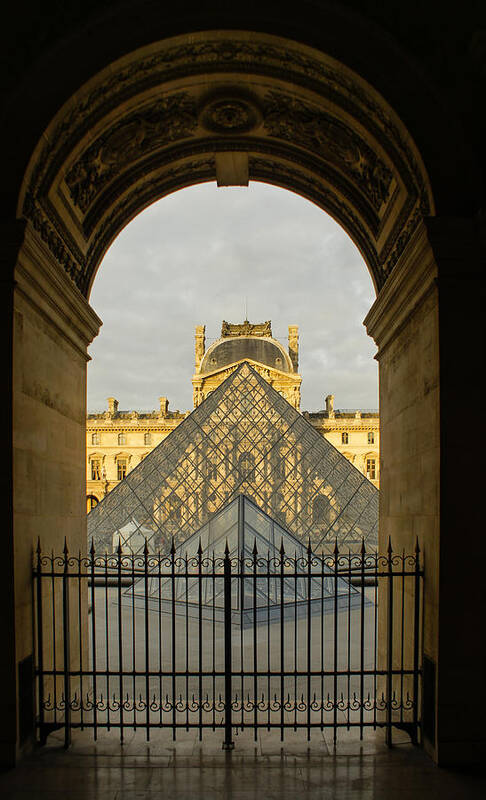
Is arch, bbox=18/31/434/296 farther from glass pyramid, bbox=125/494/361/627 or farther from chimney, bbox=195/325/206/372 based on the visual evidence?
chimney, bbox=195/325/206/372

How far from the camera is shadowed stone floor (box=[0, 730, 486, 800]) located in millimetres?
3570

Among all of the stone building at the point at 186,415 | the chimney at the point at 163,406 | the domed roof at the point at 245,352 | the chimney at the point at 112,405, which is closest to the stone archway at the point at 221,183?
the stone building at the point at 186,415

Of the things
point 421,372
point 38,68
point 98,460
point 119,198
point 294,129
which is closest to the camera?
point 38,68

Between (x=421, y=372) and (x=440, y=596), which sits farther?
(x=421, y=372)

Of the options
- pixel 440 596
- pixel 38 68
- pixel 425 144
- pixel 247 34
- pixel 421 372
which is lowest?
pixel 440 596

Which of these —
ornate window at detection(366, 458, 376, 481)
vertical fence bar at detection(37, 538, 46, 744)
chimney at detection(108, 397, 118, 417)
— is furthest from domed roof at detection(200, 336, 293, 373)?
vertical fence bar at detection(37, 538, 46, 744)

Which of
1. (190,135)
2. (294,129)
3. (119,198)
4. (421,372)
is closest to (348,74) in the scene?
(294,129)

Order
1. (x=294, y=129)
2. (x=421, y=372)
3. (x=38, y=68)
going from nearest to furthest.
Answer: (x=38, y=68) < (x=421, y=372) < (x=294, y=129)

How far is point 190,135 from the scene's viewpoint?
530 cm

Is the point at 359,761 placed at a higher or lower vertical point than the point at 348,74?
lower

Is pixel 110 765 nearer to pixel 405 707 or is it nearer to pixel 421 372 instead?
pixel 405 707

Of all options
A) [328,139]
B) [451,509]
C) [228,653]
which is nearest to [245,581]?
[228,653]

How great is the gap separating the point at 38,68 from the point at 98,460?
41.9 meters

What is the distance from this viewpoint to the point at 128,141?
5074mm
